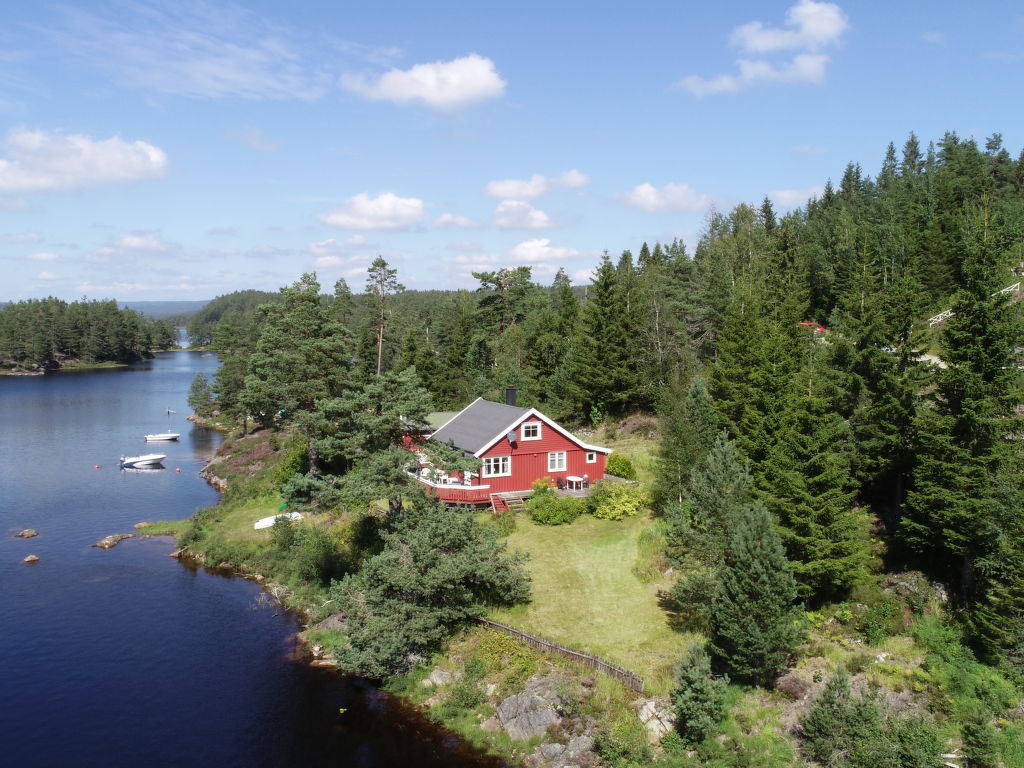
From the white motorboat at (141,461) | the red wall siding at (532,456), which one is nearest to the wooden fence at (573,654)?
the red wall siding at (532,456)

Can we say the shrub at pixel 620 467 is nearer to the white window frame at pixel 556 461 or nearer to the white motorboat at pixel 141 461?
the white window frame at pixel 556 461

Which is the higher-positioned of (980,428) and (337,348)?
(337,348)

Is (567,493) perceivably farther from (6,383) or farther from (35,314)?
(35,314)

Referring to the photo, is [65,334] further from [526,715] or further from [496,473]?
[526,715]

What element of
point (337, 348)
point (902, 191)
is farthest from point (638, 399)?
point (902, 191)

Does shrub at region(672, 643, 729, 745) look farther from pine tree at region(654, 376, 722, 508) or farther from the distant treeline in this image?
the distant treeline
